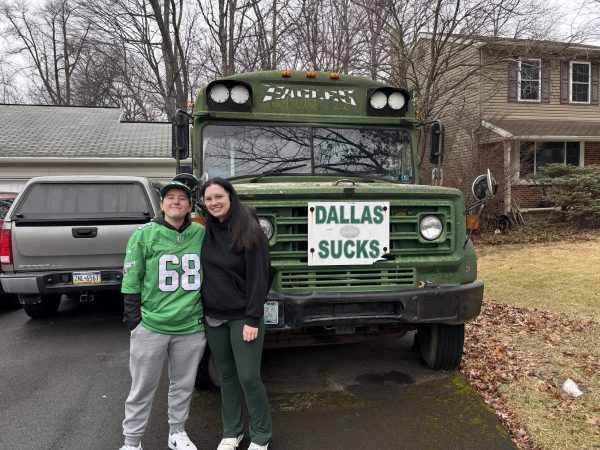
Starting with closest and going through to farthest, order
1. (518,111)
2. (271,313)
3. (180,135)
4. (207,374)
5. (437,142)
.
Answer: (271,313) → (207,374) → (180,135) → (437,142) → (518,111)

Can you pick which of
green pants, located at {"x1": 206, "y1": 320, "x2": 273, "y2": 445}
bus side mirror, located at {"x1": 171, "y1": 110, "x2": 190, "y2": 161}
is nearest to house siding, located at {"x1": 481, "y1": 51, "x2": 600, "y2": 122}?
bus side mirror, located at {"x1": 171, "y1": 110, "x2": 190, "y2": 161}

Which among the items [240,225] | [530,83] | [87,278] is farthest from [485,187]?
[530,83]

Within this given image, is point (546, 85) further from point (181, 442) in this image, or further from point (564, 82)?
point (181, 442)

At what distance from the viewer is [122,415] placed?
3600 mm

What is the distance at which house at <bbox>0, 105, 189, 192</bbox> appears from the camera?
14664 millimetres

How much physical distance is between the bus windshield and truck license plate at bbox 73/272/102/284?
211 cm

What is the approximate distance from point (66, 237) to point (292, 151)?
9.54ft

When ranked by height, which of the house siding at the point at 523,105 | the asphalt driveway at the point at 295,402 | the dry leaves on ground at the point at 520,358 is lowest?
the asphalt driveway at the point at 295,402

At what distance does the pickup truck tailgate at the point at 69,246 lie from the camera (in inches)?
213

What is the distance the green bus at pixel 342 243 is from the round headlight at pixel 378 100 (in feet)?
2.57

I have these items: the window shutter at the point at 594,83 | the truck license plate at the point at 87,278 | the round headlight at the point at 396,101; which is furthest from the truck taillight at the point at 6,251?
the window shutter at the point at 594,83

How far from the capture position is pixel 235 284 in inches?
108

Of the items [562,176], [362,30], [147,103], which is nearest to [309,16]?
[362,30]

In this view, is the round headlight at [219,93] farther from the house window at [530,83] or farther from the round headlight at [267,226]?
the house window at [530,83]
